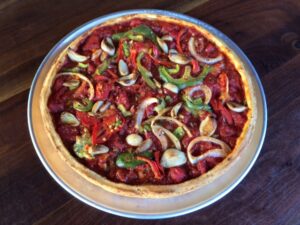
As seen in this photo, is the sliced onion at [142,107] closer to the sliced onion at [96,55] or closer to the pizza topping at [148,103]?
the pizza topping at [148,103]

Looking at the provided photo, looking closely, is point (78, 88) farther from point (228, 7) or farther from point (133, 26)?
point (228, 7)

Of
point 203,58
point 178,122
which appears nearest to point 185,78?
point 203,58

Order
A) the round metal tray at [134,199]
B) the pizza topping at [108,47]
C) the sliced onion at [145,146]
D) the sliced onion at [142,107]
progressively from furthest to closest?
the pizza topping at [108,47], the sliced onion at [142,107], the sliced onion at [145,146], the round metal tray at [134,199]

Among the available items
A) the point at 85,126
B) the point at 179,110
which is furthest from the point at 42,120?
the point at 179,110

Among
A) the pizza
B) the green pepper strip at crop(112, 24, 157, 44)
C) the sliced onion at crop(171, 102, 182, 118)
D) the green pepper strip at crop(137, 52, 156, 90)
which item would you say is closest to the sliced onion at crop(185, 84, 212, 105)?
the pizza

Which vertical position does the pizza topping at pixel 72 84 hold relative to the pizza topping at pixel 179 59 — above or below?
above

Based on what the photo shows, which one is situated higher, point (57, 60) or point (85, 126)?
point (57, 60)

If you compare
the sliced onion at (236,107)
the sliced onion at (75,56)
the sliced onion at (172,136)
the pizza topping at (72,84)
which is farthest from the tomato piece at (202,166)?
the sliced onion at (75,56)
